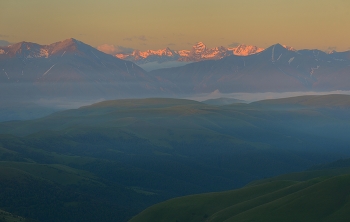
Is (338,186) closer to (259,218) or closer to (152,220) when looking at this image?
(259,218)

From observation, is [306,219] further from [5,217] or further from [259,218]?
[5,217]

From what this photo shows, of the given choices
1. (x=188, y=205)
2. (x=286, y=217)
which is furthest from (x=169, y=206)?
(x=286, y=217)

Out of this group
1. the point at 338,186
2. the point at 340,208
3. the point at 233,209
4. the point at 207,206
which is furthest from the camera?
the point at 207,206

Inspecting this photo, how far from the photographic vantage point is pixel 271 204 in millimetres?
155250

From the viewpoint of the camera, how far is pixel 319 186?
15300 cm

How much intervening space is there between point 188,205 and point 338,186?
175 ft

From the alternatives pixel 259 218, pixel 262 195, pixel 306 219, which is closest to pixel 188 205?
pixel 262 195

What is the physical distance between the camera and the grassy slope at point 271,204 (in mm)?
141625

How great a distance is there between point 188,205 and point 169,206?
21.1ft

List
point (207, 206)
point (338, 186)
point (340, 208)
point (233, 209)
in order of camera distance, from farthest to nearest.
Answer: point (207, 206), point (233, 209), point (338, 186), point (340, 208)

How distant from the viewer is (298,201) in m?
149

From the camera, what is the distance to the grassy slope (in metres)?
142

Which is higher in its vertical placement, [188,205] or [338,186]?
[338,186]

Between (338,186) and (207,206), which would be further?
(207,206)
